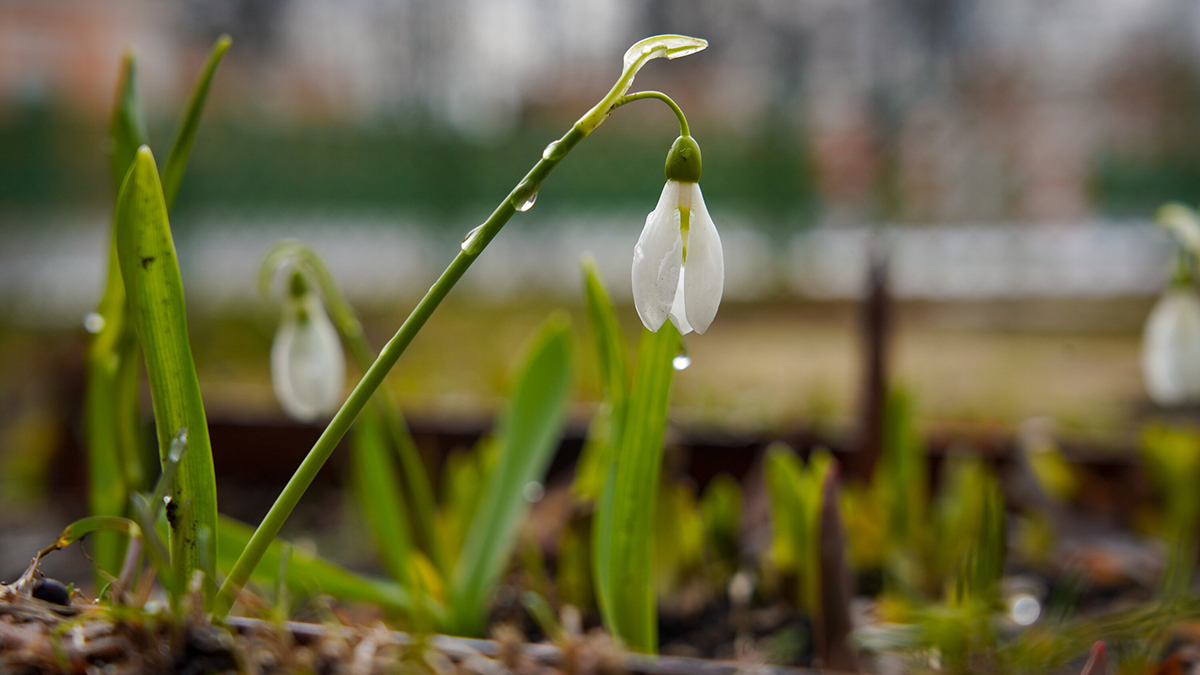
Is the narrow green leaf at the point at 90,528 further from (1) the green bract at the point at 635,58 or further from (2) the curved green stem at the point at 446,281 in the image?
(1) the green bract at the point at 635,58

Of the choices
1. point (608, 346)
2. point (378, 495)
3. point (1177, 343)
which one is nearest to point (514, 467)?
point (378, 495)

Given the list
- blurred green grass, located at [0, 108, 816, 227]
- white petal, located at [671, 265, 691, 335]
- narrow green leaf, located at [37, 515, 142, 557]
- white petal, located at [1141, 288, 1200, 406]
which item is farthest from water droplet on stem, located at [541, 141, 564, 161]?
blurred green grass, located at [0, 108, 816, 227]

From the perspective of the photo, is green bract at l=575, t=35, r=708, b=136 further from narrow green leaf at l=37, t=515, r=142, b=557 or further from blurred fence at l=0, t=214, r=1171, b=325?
blurred fence at l=0, t=214, r=1171, b=325

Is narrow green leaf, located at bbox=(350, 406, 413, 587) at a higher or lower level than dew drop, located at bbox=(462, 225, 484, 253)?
lower

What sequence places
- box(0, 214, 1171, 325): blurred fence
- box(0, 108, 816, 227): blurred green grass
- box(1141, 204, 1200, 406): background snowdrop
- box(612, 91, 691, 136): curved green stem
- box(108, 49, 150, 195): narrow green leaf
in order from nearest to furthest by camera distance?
1. box(612, 91, 691, 136): curved green stem
2. box(108, 49, 150, 195): narrow green leaf
3. box(1141, 204, 1200, 406): background snowdrop
4. box(0, 108, 816, 227): blurred green grass
5. box(0, 214, 1171, 325): blurred fence

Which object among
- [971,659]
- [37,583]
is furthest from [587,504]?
[37,583]

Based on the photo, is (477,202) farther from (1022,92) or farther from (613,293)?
(1022,92)
